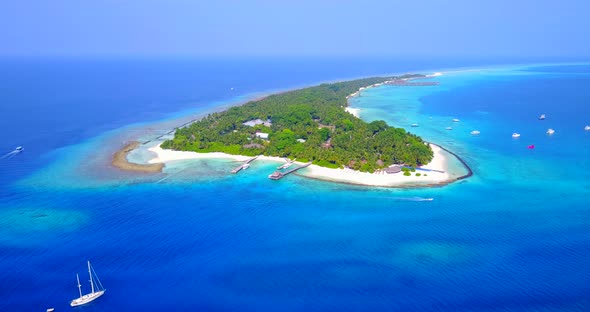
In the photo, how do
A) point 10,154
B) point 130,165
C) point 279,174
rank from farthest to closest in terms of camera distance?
point 10,154 → point 130,165 → point 279,174

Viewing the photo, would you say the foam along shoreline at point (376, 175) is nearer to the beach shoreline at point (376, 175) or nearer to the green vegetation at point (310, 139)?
the beach shoreline at point (376, 175)

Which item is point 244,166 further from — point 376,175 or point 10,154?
point 10,154

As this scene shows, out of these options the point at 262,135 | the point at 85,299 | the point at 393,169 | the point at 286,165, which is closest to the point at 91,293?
the point at 85,299

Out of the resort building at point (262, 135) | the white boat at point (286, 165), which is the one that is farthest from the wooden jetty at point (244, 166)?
the resort building at point (262, 135)

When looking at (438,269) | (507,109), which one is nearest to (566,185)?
(438,269)

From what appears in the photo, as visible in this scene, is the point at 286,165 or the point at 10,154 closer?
the point at 286,165

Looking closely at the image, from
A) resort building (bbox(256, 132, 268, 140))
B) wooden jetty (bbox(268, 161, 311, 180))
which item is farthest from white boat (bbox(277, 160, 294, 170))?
resort building (bbox(256, 132, 268, 140))

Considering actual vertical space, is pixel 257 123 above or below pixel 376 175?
above

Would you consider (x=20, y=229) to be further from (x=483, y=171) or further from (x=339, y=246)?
(x=483, y=171)
